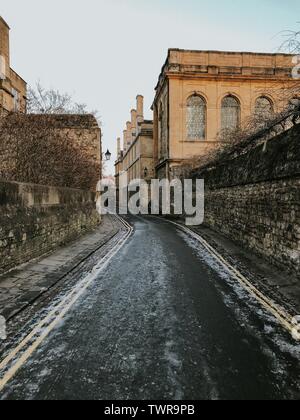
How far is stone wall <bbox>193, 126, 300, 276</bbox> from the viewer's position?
25.4 feet

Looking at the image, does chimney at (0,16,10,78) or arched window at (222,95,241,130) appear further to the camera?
arched window at (222,95,241,130)

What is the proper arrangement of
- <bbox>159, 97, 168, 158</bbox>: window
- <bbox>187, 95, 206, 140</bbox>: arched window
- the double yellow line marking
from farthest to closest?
<bbox>159, 97, 168, 158</bbox>: window, <bbox>187, 95, 206, 140</bbox>: arched window, the double yellow line marking

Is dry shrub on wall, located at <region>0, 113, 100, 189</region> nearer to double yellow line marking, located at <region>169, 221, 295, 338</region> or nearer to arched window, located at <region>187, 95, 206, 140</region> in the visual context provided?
double yellow line marking, located at <region>169, 221, 295, 338</region>

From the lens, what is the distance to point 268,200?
9.25 metres

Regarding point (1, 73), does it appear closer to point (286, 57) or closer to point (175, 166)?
point (175, 166)

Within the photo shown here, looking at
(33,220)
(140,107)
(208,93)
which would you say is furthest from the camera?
(140,107)

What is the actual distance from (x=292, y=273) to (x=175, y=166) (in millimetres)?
26733

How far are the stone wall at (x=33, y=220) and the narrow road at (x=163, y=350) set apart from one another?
8.98 feet

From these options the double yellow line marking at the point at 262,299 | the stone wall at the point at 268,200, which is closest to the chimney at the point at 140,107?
the stone wall at the point at 268,200

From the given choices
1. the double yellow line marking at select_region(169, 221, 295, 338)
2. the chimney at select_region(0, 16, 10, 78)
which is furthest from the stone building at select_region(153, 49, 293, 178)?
the double yellow line marking at select_region(169, 221, 295, 338)

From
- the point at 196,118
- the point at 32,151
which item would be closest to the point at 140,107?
the point at 196,118

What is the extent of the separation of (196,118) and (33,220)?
28.6m

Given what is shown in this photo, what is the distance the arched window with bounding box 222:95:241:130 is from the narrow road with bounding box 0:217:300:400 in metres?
31.1

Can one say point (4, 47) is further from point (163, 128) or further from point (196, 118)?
point (163, 128)
